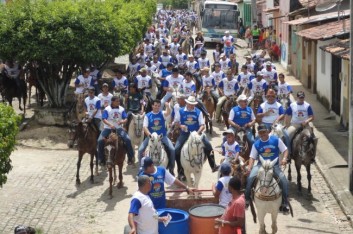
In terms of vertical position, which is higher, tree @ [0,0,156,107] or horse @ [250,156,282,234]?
tree @ [0,0,156,107]

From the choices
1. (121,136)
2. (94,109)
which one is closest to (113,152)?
(121,136)

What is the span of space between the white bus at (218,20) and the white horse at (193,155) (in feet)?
112

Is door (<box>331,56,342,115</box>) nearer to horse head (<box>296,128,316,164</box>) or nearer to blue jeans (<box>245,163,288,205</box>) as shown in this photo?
horse head (<box>296,128,316,164</box>)

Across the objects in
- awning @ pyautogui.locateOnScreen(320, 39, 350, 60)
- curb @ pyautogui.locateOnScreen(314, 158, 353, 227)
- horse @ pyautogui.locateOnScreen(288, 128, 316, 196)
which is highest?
awning @ pyautogui.locateOnScreen(320, 39, 350, 60)

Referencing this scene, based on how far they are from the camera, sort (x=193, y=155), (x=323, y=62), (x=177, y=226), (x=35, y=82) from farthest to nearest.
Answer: (x=323, y=62), (x=35, y=82), (x=193, y=155), (x=177, y=226)

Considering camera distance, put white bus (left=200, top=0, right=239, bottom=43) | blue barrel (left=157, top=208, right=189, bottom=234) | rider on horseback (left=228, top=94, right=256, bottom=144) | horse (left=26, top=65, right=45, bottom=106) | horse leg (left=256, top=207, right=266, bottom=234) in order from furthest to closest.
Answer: white bus (left=200, top=0, right=239, bottom=43) → horse (left=26, top=65, right=45, bottom=106) → rider on horseback (left=228, top=94, right=256, bottom=144) → horse leg (left=256, top=207, right=266, bottom=234) → blue barrel (left=157, top=208, right=189, bottom=234)

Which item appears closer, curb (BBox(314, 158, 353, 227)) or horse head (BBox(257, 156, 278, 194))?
horse head (BBox(257, 156, 278, 194))

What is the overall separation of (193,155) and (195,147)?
20 cm

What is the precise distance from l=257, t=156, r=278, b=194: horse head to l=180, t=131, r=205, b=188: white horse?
2.54m

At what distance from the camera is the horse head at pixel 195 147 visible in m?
13.1

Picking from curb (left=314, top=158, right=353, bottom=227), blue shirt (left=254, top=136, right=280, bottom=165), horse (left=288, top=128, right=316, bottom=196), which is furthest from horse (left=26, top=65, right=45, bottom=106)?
blue shirt (left=254, top=136, right=280, bottom=165)

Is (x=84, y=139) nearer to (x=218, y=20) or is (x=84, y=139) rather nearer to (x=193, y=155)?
(x=193, y=155)

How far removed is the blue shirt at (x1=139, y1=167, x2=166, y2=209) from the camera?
32.6ft

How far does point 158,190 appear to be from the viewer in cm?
996
